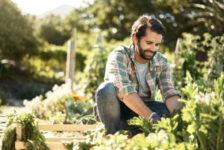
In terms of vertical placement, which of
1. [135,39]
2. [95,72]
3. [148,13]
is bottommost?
[135,39]

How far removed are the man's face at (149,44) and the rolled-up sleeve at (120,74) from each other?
14cm

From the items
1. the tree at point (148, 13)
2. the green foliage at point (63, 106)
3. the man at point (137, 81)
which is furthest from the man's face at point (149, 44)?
the tree at point (148, 13)

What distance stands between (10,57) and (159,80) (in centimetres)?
817

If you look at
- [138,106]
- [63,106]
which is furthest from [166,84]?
[63,106]

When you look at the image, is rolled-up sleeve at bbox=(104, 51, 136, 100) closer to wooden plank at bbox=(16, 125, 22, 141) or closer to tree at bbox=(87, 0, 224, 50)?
wooden plank at bbox=(16, 125, 22, 141)

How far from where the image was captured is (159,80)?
8.15 ft

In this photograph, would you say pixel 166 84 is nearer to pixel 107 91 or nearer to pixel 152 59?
pixel 152 59

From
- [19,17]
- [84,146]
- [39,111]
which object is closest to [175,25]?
[19,17]

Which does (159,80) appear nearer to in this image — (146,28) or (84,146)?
(146,28)

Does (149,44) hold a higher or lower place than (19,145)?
higher

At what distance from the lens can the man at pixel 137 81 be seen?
80.0 inches

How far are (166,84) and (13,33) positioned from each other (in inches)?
314

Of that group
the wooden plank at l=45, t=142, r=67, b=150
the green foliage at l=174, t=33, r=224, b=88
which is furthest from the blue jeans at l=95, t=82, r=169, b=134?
the green foliage at l=174, t=33, r=224, b=88

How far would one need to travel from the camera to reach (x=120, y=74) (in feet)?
7.00
